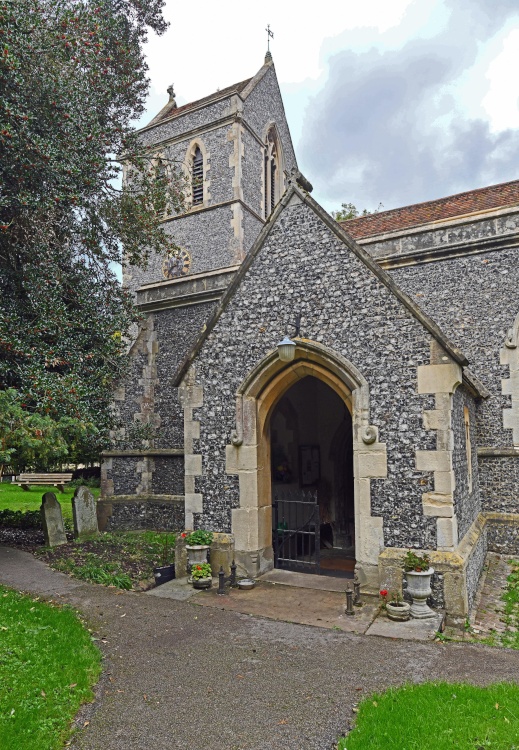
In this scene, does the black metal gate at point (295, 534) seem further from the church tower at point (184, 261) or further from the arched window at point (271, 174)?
the arched window at point (271, 174)

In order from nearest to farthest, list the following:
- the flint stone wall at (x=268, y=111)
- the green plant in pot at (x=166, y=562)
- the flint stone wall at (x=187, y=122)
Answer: the green plant in pot at (x=166, y=562) < the flint stone wall at (x=187, y=122) < the flint stone wall at (x=268, y=111)

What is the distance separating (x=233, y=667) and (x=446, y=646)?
2.41 metres

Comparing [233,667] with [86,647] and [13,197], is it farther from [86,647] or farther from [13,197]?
[13,197]

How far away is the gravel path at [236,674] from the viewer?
12.8ft

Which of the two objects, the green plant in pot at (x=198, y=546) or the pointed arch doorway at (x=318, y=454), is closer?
the green plant in pot at (x=198, y=546)

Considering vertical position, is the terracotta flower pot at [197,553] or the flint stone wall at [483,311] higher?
the flint stone wall at [483,311]

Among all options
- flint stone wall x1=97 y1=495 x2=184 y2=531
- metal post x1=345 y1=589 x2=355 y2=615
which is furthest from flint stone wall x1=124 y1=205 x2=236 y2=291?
metal post x1=345 y1=589 x2=355 y2=615

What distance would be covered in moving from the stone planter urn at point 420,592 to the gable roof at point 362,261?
283 cm

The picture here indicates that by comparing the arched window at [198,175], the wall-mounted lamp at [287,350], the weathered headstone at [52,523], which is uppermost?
the arched window at [198,175]

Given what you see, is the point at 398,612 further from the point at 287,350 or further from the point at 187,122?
the point at 187,122


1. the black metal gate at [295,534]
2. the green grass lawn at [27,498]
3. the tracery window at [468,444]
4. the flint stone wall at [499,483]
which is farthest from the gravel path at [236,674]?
the green grass lawn at [27,498]

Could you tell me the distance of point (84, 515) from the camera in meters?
11.8

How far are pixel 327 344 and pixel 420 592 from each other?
3674 millimetres

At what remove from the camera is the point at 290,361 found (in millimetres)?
8055
